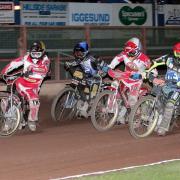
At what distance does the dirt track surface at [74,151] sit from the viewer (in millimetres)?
8773

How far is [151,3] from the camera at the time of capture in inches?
955

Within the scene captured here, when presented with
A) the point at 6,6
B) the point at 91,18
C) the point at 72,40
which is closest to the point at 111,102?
the point at 72,40

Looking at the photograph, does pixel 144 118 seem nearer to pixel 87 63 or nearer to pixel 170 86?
pixel 170 86

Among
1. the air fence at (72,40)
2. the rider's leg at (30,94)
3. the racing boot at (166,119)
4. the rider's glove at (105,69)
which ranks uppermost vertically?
the air fence at (72,40)

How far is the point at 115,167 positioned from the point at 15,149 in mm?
2095

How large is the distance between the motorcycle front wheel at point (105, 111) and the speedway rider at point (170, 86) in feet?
3.07

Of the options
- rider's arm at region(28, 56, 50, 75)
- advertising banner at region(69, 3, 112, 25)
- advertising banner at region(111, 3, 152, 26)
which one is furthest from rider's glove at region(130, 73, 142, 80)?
advertising banner at region(111, 3, 152, 26)

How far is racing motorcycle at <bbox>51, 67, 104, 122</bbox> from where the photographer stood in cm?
1338

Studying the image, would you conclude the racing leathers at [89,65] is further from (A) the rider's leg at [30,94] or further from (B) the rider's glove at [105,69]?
(A) the rider's leg at [30,94]

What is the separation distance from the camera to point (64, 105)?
13.5 m

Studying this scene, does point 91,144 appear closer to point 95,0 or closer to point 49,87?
point 49,87

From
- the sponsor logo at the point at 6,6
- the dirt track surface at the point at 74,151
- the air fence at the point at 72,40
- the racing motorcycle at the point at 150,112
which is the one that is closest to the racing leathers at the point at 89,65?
the dirt track surface at the point at 74,151

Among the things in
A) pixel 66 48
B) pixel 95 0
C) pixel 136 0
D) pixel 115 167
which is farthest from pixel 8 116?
pixel 136 0

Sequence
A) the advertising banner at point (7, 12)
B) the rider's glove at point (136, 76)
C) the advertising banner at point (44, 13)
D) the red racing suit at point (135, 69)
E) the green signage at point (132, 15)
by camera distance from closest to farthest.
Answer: the rider's glove at point (136, 76), the red racing suit at point (135, 69), the advertising banner at point (7, 12), the advertising banner at point (44, 13), the green signage at point (132, 15)
